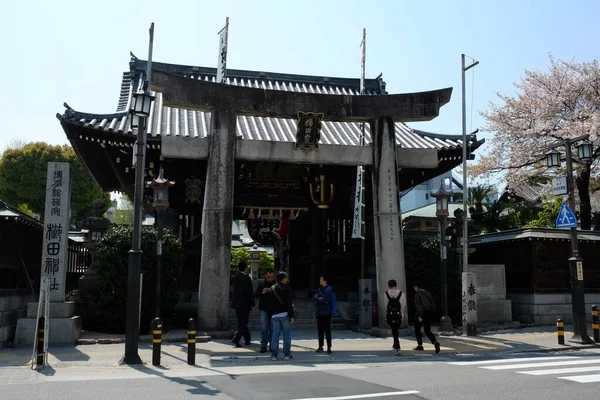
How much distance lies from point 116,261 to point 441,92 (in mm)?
11056

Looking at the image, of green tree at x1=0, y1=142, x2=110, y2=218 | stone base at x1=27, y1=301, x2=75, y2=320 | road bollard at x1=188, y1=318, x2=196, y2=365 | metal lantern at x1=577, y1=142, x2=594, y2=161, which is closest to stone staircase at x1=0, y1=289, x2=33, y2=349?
stone base at x1=27, y1=301, x2=75, y2=320

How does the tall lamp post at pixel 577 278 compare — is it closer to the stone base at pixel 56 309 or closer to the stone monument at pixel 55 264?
the stone monument at pixel 55 264

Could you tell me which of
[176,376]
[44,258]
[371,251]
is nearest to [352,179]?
[371,251]

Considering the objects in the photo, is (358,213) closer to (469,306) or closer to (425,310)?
(469,306)

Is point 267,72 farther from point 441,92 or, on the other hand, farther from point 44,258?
point 44,258

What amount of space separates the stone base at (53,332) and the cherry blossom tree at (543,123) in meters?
21.1

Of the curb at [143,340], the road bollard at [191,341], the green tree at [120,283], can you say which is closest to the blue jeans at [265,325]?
the road bollard at [191,341]

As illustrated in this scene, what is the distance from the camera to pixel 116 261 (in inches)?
610

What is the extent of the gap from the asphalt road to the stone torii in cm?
475

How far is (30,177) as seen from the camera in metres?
39.7

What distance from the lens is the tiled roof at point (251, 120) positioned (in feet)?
61.9

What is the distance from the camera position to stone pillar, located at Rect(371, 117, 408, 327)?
16.5m

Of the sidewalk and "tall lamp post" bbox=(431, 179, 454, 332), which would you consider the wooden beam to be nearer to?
"tall lamp post" bbox=(431, 179, 454, 332)

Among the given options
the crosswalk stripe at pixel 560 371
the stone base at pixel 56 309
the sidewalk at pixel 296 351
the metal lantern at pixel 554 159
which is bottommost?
the sidewalk at pixel 296 351
